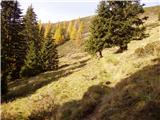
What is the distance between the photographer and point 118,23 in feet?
144

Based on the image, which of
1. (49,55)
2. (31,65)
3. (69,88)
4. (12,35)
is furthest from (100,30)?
(69,88)

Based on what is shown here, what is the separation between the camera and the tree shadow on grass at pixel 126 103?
16.4m

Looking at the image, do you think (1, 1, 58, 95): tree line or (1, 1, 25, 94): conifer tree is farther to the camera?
(1, 1, 25, 94): conifer tree

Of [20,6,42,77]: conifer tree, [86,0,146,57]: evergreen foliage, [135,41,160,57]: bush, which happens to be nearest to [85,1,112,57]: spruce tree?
[86,0,146,57]: evergreen foliage

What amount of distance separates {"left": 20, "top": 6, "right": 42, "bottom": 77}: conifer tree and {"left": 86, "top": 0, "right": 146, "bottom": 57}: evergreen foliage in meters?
11.6

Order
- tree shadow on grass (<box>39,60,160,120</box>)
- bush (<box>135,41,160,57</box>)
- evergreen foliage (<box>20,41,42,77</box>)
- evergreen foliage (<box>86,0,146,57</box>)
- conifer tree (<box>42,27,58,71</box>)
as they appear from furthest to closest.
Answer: conifer tree (<box>42,27,58,71</box>) < evergreen foliage (<box>20,41,42,77</box>) < evergreen foliage (<box>86,0,146,57</box>) < bush (<box>135,41,160,57</box>) < tree shadow on grass (<box>39,60,160,120</box>)

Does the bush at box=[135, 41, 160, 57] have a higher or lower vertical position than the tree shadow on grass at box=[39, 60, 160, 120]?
higher

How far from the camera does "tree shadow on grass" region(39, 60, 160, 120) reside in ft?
53.9

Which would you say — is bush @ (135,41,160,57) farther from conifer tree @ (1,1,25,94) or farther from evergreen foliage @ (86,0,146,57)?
conifer tree @ (1,1,25,94)

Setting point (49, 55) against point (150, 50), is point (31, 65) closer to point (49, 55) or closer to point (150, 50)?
point (49, 55)

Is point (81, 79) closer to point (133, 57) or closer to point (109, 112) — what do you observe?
point (133, 57)

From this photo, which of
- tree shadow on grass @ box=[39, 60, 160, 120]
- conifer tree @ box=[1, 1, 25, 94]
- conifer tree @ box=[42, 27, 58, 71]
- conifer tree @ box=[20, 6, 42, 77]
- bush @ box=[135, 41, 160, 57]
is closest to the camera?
tree shadow on grass @ box=[39, 60, 160, 120]

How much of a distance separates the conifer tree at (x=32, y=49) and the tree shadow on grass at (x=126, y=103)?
95.8 ft

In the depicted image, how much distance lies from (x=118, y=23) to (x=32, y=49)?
18.9 metres
